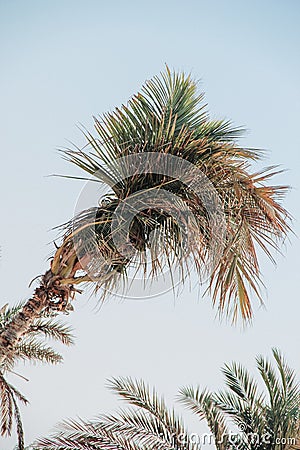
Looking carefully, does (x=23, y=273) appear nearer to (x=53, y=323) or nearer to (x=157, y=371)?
(x=53, y=323)

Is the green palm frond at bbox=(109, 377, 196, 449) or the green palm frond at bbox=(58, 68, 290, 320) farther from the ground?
the green palm frond at bbox=(58, 68, 290, 320)

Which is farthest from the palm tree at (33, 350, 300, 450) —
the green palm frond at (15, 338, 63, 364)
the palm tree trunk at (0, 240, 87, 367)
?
the green palm frond at (15, 338, 63, 364)

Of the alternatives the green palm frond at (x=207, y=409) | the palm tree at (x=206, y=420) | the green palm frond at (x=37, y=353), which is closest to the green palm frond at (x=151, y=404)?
the palm tree at (x=206, y=420)

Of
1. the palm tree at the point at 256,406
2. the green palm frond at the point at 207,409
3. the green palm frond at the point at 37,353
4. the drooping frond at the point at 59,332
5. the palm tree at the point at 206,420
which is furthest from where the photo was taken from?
the green palm frond at the point at 37,353

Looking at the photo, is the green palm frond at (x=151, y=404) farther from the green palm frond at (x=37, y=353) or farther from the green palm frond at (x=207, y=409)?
the green palm frond at (x=37, y=353)

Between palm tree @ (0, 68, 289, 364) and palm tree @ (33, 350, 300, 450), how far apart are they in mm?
1829

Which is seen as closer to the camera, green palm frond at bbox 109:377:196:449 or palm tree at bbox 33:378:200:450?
palm tree at bbox 33:378:200:450

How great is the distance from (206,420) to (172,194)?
138 inches

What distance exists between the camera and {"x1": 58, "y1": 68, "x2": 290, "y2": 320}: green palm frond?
4.64 m

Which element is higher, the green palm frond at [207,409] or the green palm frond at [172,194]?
the green palm frond at [172,194]

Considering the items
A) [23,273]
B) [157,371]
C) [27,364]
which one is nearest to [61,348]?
[27,364]

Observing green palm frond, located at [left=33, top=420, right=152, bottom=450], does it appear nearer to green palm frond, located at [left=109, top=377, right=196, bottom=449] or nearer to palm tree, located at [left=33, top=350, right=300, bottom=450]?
palm tree, located at [left=33, top=350, right=300, bottom=450]

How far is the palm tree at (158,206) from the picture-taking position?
15.1 ft

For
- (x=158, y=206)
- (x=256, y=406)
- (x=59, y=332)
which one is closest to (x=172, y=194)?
(x=158, y=206)
